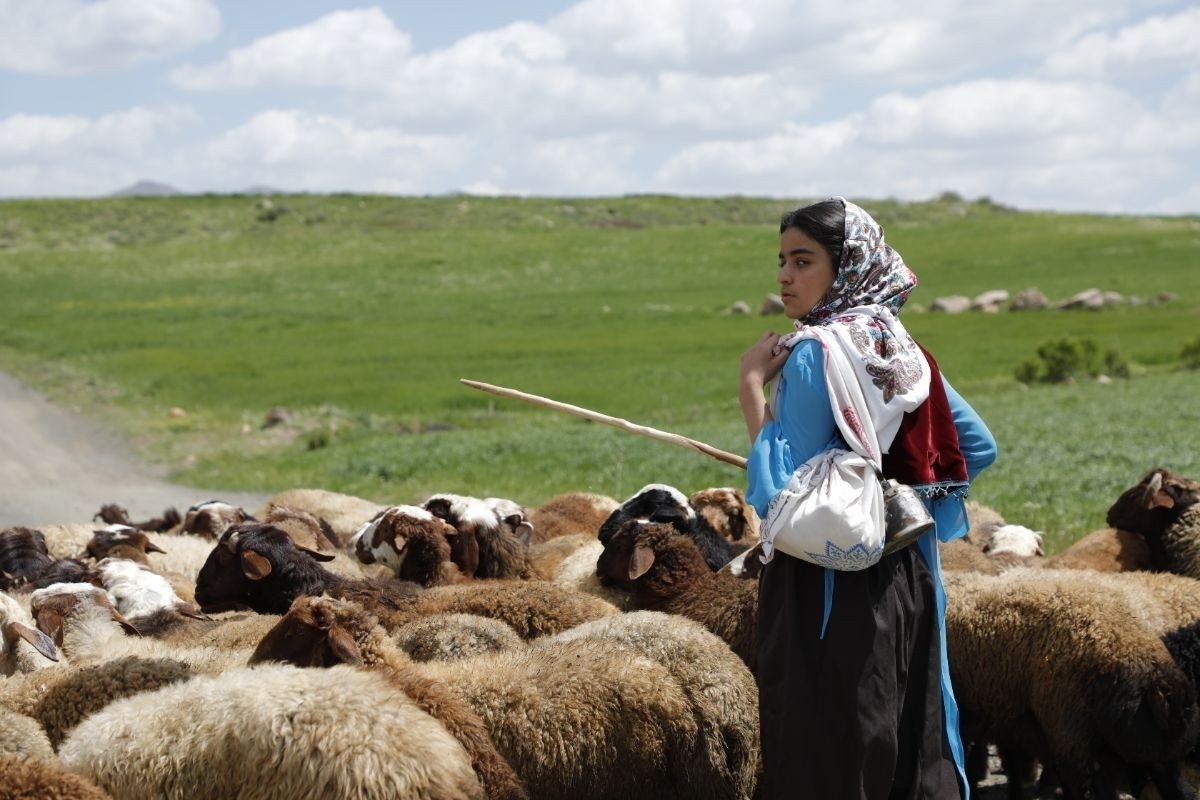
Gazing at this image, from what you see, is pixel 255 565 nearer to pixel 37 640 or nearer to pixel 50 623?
pixel 50 623

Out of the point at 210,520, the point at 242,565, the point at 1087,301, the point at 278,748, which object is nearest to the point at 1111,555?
the point at 242,565

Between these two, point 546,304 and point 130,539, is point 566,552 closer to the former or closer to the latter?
point 130,539

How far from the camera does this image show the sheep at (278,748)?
4.41 m

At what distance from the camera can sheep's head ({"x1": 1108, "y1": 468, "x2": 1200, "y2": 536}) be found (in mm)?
8758

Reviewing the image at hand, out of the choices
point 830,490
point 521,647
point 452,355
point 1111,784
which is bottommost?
point 452,355

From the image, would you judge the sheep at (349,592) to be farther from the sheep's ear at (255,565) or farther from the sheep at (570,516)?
the sheep at (570,516)

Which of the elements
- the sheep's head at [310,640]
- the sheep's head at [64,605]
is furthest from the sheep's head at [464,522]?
the sheep's head at [310,640]

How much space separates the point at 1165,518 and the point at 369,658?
571 cm

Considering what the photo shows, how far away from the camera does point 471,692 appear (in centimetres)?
534

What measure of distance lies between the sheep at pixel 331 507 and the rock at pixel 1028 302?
167ft

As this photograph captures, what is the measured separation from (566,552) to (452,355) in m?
37.4

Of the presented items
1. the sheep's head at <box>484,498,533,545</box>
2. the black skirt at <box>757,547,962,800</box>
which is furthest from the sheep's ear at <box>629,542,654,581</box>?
the black skirt at <box>757,547,962,800</box>

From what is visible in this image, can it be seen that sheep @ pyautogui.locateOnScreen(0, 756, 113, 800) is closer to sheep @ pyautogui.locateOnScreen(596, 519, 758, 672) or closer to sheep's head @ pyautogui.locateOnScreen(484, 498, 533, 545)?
sheep @ pyautogui.locateOnScreen(596, 519, 758, 672)

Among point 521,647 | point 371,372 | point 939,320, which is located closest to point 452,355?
point 371,372
